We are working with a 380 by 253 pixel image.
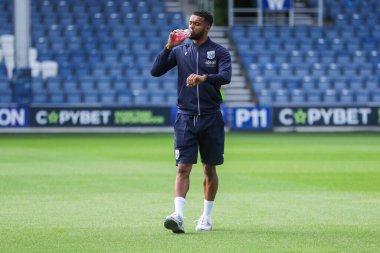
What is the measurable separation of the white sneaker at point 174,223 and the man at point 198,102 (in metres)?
0.30

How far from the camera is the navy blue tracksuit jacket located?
1097 centimetres

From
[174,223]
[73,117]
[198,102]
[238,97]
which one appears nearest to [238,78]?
[238,97]

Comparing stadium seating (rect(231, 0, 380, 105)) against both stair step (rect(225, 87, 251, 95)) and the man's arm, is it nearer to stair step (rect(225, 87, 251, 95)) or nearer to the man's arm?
stair step (rect(225, 87, 251, 95))

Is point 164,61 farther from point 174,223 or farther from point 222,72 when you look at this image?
point 174,223

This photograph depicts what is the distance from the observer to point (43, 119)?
119ft

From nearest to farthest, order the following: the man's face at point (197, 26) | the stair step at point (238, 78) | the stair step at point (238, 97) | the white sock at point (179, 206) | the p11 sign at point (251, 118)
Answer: the white sock at point (179, 206) < the man's face at point (197, 26) < the p11 sign at point (251, 118) < the stair step at point (238, 97) < the stair step at point (238, 78)

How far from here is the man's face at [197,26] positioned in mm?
10836

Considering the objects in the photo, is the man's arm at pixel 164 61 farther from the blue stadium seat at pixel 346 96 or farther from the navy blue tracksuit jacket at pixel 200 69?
the blue stadium seat at pixel 346 96

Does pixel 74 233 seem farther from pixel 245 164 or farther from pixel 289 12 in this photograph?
pixel 289 12

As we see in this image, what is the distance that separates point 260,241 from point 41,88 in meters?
30.5

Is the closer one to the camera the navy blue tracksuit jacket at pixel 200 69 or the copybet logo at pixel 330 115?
the navy blue tracksuit jacket at pixel 200 69

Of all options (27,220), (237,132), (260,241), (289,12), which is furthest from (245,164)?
(289,12)

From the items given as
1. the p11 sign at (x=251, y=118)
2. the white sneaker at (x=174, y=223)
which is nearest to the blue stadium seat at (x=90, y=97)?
the p11 sign at (x=251, y=118)

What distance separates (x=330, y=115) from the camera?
123ft
